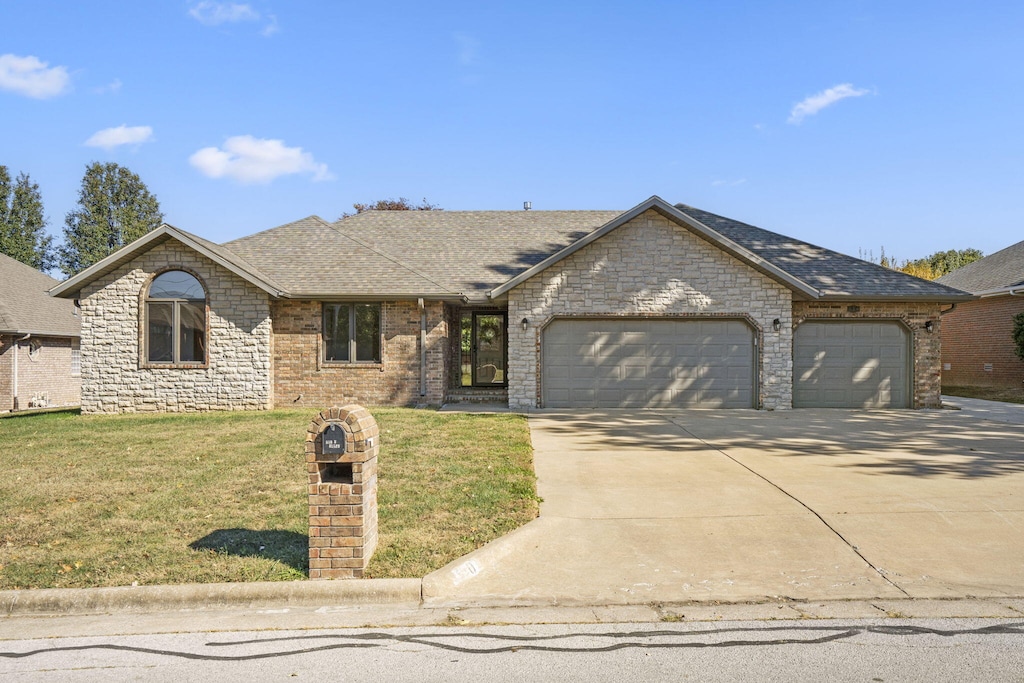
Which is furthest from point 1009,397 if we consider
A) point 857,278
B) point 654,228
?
point 654,228

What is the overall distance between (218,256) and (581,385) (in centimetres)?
912

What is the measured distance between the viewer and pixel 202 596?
5.08 m

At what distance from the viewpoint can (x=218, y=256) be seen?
625 inches

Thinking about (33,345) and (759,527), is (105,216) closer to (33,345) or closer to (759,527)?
(33,345)

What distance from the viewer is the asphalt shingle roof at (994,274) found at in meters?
22.3

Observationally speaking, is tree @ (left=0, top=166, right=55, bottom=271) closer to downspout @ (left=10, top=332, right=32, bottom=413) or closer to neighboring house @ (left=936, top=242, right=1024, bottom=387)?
downspout @ (left=10, top=332, right=32, bottom=413)

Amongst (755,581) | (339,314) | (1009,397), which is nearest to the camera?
(755,581)

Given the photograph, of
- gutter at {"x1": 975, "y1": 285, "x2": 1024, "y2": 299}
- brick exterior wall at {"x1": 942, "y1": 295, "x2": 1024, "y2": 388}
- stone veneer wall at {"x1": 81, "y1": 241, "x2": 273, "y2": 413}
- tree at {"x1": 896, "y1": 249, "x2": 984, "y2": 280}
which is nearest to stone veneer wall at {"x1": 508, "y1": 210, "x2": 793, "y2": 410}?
stone veneer wall at {"x1": 81, "y1": 241, "x2": 273, "y2": 413}

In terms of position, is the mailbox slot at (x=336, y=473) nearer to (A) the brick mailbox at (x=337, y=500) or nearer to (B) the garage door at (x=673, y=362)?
(A) the brick mailbox at (x=337, y=500)

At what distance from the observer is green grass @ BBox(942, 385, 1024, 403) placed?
19834 millimetres

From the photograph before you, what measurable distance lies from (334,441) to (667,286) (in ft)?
40.9

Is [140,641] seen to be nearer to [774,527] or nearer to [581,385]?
[774,527]

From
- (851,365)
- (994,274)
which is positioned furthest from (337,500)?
(994,274)

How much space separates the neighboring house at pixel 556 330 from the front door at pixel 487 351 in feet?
6.88
